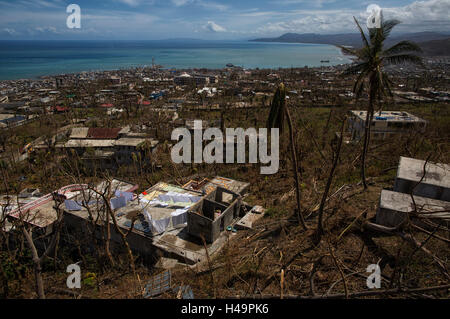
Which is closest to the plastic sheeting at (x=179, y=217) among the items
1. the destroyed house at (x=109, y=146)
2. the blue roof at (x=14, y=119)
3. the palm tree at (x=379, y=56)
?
the palm tree at (x=379, y=56)

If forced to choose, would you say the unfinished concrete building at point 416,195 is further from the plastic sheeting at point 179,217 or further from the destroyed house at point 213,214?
the plastic sheeting at point 179,217

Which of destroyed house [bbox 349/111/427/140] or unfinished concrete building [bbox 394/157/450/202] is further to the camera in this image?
destroyed house [bbox 349/111/427/140]

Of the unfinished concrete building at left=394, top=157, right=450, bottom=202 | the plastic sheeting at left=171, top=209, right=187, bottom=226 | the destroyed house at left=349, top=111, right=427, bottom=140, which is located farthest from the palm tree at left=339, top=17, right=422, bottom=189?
the destroyed house at left=349, top=111, right=427, bottom=140

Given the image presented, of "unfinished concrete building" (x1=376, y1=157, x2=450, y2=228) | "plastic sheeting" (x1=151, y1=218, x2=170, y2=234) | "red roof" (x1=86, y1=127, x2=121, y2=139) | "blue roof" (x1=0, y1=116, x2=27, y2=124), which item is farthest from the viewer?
"blue roof" (x1=0, y1=116, x2=27, y2=124)

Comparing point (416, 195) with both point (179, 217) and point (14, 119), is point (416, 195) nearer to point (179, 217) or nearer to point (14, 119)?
point (179, 217)

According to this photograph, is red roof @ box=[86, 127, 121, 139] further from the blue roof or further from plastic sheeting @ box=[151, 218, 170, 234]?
plastic sheeting @ box=[151, 218, 170, 234]

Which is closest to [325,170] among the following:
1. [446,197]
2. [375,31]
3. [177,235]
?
[446,197]

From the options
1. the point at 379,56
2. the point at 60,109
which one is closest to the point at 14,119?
the point at 60,109

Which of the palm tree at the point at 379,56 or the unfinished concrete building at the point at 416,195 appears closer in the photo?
the unfinished concrete building at the point at 416,195

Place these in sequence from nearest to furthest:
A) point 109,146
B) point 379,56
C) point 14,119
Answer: point 379,56, point 109,146, point 14,119

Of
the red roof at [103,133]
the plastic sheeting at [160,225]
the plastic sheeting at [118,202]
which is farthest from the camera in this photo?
the red roof at [103,133]

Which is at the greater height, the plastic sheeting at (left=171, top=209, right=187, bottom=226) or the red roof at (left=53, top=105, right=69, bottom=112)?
the red roof at (left=53, top=105, right=69, bottom=112)
